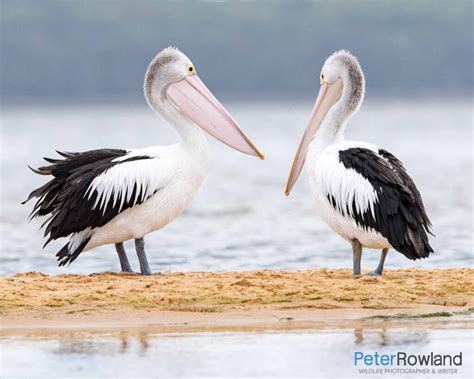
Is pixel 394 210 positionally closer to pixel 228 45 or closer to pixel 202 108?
pixel 202 108

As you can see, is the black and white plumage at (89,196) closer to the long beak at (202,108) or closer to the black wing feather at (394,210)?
the long beak at (202,108)

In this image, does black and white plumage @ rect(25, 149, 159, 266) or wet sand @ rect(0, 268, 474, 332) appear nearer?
wet sand @ rect(0, 268, 474, 332)

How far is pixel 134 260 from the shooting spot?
12.8 meters

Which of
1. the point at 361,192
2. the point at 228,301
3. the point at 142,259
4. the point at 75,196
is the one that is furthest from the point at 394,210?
the point at 75,196

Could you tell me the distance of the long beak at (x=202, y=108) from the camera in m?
10.6

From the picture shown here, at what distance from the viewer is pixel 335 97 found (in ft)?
34.6

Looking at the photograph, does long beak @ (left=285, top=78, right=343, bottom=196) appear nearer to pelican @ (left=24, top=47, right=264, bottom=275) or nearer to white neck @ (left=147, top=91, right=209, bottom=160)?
pelican @ (left=24, top=47, right=264, bottom=275)

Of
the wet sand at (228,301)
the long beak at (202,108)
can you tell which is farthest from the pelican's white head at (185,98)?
the wet sand at (228,301)

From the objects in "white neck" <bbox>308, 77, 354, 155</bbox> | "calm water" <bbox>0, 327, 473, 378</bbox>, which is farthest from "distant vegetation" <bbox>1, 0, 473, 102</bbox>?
"calm water" <bbox>0, 327, 473, 378</bbox>

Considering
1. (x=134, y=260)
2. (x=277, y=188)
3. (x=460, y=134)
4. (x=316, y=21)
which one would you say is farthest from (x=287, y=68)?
(x=134, y=260)

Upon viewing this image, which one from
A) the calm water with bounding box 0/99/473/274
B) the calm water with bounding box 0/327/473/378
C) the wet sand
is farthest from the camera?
the calm water with bounding box 0/99/473/274

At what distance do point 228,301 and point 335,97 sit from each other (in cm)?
259

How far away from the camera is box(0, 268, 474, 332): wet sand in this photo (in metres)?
8.09

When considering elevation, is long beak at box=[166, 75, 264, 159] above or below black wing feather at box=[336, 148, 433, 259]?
above
